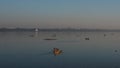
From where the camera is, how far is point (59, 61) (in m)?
25.7

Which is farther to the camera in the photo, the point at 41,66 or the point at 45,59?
the point at 45,59

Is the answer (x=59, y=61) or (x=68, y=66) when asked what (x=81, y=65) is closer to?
(x=68, y=66)

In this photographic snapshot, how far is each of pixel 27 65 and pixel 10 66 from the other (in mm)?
1413

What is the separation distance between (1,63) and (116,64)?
29.7 feet

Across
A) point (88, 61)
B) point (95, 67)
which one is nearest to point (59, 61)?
point (88, 61)

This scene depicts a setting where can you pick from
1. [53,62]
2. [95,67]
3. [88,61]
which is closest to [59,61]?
[53,62]

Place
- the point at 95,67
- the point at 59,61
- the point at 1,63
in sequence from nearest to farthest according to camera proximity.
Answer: the point at 95,67, the point at 1,63, the point at 59,61

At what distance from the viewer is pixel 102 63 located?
79.4 feet

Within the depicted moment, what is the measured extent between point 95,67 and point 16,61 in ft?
22.5

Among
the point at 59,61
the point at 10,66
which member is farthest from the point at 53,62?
the point at 10,66

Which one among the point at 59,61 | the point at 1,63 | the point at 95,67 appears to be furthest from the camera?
the point at 59,61

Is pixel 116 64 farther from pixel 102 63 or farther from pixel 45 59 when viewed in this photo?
pixel 45 59

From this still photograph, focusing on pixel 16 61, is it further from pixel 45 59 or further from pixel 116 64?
pixel 116 64

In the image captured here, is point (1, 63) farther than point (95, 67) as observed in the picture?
Yes
